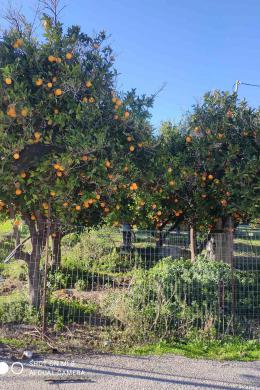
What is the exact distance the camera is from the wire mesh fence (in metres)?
6.05

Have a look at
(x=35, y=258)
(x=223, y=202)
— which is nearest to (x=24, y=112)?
(x=35, y=258)

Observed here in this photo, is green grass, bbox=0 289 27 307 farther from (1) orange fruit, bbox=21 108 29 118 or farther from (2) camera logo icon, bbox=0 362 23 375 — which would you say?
(1) orange fruit, bbox=21 108 29 118

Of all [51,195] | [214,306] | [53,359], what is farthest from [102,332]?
[51,195]

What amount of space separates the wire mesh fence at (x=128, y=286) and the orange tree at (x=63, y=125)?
88 cm

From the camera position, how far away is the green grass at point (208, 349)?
5.41m

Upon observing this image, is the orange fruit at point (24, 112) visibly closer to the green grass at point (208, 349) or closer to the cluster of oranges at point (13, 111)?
the cluster of oranges at point (13, 111)

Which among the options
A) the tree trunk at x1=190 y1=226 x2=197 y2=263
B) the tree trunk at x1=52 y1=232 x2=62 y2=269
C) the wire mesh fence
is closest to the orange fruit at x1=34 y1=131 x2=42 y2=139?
the wire mesh fence

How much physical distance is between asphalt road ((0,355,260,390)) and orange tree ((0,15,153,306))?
2.10m

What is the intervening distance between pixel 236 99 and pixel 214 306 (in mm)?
4373

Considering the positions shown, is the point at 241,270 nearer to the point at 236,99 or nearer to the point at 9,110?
the point at 236,99

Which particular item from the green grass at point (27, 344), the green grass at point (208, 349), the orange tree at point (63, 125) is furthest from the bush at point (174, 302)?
the orange tree at point (63, 125)

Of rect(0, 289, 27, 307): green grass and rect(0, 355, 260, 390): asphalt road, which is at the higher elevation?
rect(0, 289, 27, 307): green grass

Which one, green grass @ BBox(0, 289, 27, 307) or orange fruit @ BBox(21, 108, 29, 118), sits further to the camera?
green grass @ BBox(0, 289, 27, 307)

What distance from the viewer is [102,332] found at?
20.0 feet
